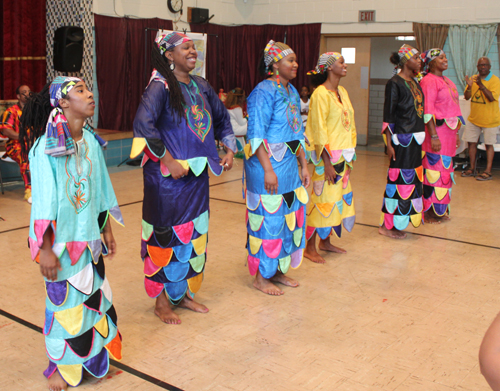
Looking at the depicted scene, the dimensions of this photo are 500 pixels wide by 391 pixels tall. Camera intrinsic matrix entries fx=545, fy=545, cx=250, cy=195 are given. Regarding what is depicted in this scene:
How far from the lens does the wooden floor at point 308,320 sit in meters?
2.45

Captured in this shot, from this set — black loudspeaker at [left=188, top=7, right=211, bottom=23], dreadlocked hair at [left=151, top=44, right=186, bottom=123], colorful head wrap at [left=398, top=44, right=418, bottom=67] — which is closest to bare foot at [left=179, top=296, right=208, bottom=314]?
dreadlocked hair at [left=151, top=44, right=186, bottom=123]

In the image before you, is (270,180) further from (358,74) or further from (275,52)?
(358,74)

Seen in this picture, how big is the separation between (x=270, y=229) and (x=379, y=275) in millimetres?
919

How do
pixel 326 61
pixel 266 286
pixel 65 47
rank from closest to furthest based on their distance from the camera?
1. pixel 266 286
2. pixel 326 61
3. pixel 65 47

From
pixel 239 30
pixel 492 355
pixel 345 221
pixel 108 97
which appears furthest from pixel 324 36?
pixel 492 355

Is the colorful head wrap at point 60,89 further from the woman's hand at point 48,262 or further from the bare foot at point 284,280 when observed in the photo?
the bare foot at point 284,280

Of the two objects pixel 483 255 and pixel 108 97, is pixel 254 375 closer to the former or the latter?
pixel 483 255

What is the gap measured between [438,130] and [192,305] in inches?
112

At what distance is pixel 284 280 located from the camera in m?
3.55

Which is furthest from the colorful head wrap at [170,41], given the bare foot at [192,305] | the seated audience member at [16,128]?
the seated audience member at [16,128]

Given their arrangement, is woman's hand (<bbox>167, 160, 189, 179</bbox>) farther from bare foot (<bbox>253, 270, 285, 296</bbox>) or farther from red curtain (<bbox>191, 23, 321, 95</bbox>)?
red curtain (<bbox>191, 23, 321, 95</bbox>)

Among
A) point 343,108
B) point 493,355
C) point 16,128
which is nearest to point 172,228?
point 343,108

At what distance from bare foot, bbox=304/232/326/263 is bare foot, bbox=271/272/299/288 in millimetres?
455

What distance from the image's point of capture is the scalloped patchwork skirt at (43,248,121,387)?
2.20 metres
